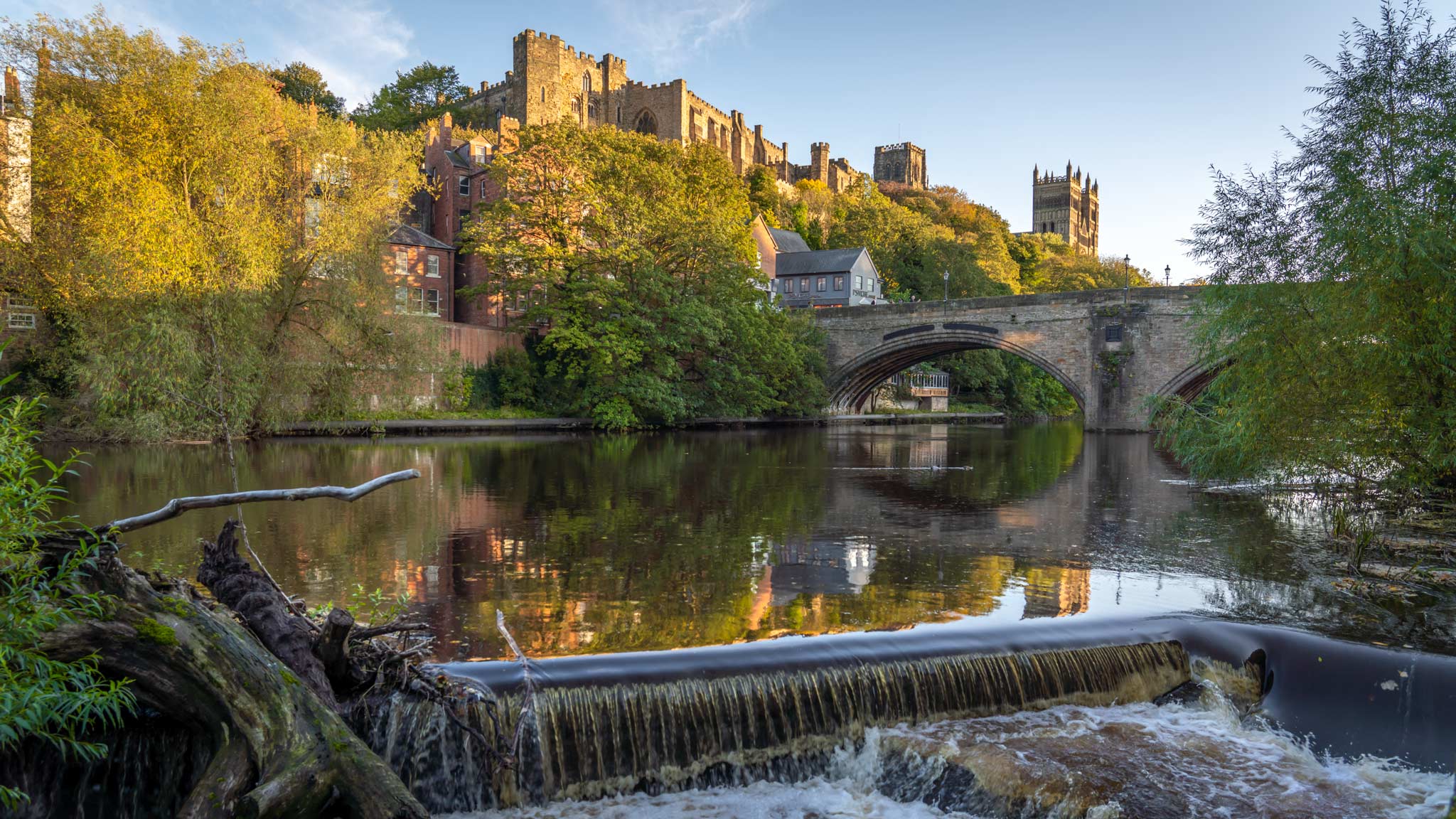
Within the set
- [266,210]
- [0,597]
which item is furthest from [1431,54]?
[266,210]

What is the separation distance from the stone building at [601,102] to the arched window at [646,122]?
60 mm

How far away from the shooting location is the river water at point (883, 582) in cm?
523

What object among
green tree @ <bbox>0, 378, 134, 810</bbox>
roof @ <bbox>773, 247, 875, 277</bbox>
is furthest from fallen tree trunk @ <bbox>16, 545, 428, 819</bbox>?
roof @ <bbox>773, 247, 875, 277</bbox>

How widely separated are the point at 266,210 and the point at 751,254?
76.9 feet

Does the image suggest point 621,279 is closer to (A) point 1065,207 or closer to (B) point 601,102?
(B) point 601,102

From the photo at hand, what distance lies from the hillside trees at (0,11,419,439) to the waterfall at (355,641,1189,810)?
59.8 ft

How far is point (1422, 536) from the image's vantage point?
10.6 metres

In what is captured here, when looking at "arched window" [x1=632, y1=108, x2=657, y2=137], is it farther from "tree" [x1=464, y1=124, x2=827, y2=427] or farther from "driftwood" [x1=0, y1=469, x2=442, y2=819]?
"driftwood" [x1=0, y1=469, x2=442, y2=819]

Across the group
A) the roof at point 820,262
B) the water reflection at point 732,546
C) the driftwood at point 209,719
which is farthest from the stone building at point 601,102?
the driftwood at point 209,719

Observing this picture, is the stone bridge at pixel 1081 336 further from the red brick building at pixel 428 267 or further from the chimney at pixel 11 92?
the chimney at pixel 11 92

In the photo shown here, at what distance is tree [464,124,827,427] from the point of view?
1355 inches

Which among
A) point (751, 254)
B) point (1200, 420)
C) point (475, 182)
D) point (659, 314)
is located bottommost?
point (1200, 420)

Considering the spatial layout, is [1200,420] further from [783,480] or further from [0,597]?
[0,597]

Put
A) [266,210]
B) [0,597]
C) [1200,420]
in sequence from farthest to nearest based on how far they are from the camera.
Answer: [266,210] → [1200,420] → [0,597]
